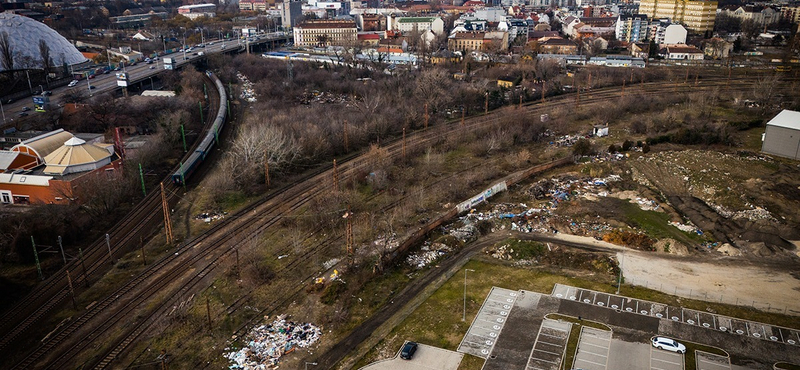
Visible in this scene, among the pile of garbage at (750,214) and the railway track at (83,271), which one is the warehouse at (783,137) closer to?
the pile of garbage at (750,214)

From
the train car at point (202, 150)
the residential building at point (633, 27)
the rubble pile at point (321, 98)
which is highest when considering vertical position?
the residential building at point (633, 27)

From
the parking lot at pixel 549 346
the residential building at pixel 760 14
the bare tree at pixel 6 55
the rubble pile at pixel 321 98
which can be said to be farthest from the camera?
the residential building at pixel 760 14

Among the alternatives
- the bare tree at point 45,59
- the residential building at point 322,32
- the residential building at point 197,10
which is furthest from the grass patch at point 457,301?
the residential building at point 197,10

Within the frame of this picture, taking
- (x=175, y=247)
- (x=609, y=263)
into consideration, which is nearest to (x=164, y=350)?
(x=175, y=247)

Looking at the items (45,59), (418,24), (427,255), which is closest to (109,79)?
(45,59)

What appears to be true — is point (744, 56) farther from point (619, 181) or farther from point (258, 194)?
point (258, 194)

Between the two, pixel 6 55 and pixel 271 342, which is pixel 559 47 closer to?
pixel 6 55

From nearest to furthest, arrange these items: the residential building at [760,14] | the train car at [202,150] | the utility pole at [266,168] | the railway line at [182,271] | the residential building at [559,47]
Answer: the railway line at [182,271] → the utility pole at [266,168] → the train car at [202,150] → the residential building at [559,47] → the residential building at [760,14]
